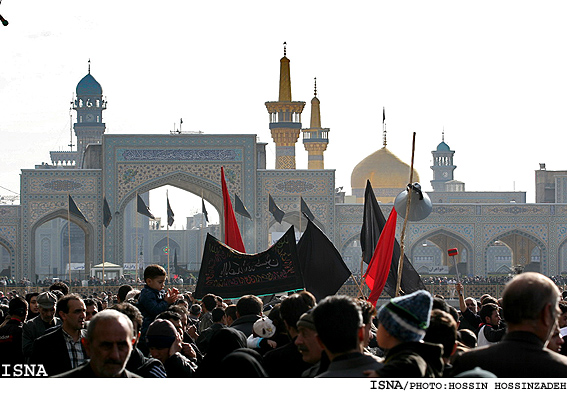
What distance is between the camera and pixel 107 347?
3.47m

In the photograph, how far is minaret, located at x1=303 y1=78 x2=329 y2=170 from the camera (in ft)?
143

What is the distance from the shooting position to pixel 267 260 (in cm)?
767

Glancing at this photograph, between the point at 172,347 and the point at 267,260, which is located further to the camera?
the point at 267,260

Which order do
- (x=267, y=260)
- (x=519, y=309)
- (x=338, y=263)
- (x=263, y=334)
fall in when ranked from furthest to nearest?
(x=338, y=263) < (x=267, y=260) < (x=263, y=334) < (x=519, y=309)

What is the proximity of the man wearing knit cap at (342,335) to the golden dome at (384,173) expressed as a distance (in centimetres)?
3900

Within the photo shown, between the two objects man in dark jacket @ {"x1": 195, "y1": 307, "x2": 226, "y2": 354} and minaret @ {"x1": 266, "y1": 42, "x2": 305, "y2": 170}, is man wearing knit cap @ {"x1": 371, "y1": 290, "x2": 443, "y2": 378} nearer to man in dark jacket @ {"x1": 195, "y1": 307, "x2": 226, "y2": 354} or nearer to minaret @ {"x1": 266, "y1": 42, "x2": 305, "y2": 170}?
man in dark jacket @ {"x1": 195, "y1": 307, "x2": 226, "y2": 354}

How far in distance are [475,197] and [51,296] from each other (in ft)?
153

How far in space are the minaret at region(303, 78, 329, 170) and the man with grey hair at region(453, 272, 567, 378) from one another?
131 feet

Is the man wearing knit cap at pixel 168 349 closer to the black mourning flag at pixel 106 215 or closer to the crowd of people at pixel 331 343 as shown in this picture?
the crowd of people at pixel 331 343

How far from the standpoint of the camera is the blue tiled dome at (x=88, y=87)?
5172 centimetres

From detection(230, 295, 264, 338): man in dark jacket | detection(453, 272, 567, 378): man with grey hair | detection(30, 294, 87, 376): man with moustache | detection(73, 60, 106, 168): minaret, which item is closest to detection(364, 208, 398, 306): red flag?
detection(230, 295, 264, 338): man in dark jacket

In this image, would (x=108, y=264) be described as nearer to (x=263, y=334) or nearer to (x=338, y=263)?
(x=338, y=263)

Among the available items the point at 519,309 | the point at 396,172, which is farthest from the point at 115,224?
the point at 519,309

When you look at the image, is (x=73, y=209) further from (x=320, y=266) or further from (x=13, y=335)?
(x=13, y=335)
